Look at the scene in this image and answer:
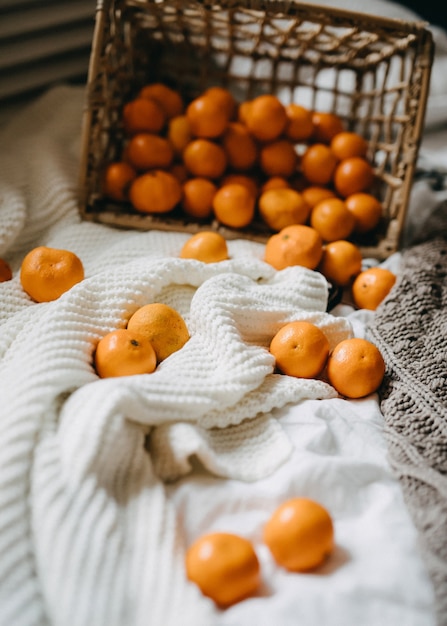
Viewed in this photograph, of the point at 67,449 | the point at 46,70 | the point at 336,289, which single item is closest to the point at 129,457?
the point at 67,449

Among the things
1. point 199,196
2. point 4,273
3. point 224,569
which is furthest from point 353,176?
point 224,569

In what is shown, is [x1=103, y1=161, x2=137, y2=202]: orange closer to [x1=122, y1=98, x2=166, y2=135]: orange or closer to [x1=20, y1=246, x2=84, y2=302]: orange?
[x1=122, y1=98, x2=166, y2=135]: orange

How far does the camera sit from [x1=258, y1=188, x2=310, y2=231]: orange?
3.23ft

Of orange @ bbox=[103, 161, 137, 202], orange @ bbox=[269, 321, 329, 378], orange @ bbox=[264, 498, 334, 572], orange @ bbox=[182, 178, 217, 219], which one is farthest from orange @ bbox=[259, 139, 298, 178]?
orange @ bbox=[264, 498, 334, 572]

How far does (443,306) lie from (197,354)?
402mm

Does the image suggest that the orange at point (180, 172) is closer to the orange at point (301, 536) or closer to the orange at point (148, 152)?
the orange at point (148, 152)

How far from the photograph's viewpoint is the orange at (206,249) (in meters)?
0.87

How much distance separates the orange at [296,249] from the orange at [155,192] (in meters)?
0.22

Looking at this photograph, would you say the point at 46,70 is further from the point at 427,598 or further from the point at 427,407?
the point at 427,598

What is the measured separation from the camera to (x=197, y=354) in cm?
68

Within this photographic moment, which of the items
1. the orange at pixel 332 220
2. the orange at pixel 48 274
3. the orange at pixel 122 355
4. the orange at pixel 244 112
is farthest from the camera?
the orange at pixel 244 112

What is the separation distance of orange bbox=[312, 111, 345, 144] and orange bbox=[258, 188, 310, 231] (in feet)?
0.62

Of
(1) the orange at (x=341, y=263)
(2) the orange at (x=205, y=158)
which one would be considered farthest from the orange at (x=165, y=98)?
(1) the orange at (x=341, y=263)

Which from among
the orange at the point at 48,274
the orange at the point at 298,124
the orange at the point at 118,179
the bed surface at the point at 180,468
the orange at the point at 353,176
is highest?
the orange at the point at 298,124
